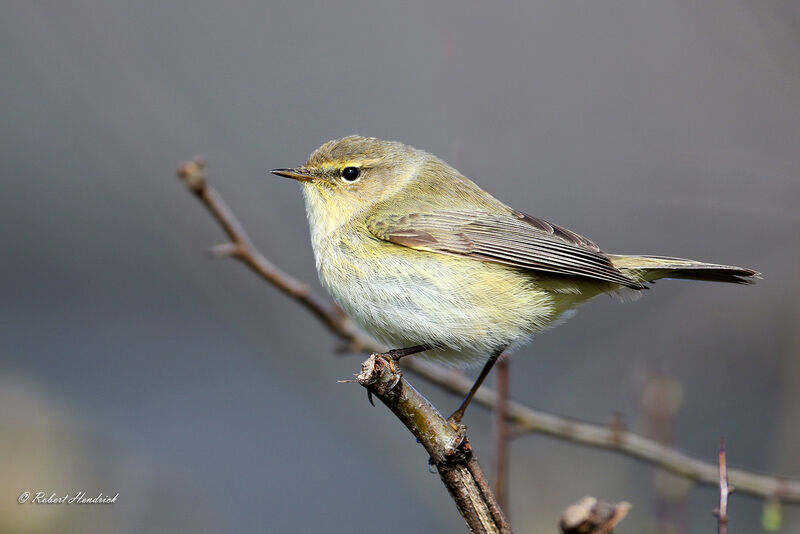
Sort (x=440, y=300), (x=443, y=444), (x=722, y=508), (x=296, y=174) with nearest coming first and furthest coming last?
(x=722, y=508), (x=443, y=444), (x=440, y=300), (x=296, y=174)

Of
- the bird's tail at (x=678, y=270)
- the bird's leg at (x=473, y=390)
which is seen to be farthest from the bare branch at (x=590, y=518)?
the bird's tail at (x=678, y=270)

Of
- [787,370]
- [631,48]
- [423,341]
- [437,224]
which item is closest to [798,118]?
[631,48]

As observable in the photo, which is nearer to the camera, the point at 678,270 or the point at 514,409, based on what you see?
the point at 678,270

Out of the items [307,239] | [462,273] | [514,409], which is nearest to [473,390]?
[514,409]

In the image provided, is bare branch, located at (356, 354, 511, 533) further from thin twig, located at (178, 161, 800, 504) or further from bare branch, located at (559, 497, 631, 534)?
thin twig, located at (178, 161, 800, 504)

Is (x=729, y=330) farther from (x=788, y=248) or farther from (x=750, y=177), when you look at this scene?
(x=750, y=177)

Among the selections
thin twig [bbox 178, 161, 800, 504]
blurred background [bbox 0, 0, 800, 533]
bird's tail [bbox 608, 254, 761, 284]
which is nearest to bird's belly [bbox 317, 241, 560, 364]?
thin twig [bbox 178, 161, 800, 504]

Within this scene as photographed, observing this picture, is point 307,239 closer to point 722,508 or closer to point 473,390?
point 473,390

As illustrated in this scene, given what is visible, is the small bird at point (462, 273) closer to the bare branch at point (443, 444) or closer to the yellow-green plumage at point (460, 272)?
the yellow-green plumage at point (460, 272)
